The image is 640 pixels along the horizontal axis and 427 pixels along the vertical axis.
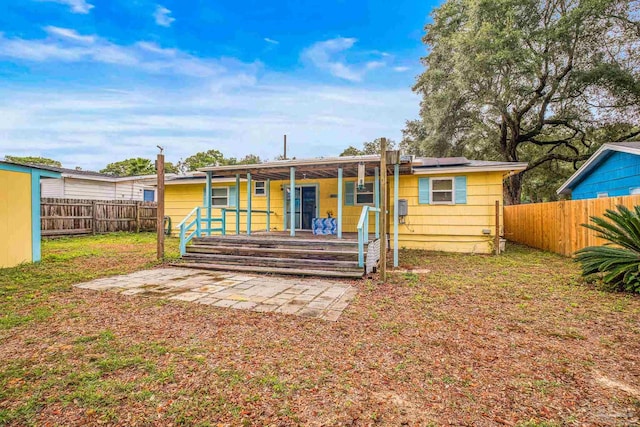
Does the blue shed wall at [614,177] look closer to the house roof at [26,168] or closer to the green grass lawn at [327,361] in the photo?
the green grass lawn at [327,361]

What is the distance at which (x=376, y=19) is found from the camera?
12734mm

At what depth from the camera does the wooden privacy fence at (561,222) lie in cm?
695

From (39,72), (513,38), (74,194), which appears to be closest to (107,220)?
(74,194)

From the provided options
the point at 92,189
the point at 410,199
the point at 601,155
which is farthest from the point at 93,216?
the point at 601,155

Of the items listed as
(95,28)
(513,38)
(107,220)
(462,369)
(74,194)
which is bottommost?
(462,369)

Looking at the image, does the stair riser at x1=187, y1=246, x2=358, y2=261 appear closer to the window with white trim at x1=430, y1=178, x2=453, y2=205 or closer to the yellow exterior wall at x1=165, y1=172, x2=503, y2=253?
the yellow exterior wall at x1=165, y1=172, x2=503, y2=253

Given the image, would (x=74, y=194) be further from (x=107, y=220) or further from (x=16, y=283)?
(x=16, y=283)

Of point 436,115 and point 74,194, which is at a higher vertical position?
point 436,115

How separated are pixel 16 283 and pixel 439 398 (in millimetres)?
6482

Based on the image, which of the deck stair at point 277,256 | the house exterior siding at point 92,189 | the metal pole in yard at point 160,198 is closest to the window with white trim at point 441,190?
the deck stair at point 277,256

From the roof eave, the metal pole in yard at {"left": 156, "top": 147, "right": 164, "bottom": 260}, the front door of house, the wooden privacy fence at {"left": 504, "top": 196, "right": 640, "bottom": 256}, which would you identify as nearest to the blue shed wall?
the wooden privacy fence at {"left": 504, "top": 196, "right": 640, "bottom": 256}

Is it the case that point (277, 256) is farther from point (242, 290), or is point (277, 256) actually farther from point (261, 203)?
point (261, 203)

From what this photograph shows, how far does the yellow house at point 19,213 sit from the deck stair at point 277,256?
3.20 m

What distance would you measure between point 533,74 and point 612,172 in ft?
19.9
